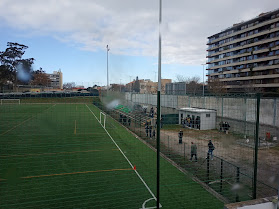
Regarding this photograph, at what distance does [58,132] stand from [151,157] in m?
7.36

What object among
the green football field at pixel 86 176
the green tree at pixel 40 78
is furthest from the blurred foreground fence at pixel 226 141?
the green tree at pixel 40 78

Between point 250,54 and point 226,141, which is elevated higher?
point 250,54

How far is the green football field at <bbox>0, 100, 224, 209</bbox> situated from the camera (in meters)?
4.85

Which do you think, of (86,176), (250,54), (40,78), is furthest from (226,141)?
(40,78)

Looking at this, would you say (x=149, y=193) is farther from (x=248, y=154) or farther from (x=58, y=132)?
(x=58, y=132)

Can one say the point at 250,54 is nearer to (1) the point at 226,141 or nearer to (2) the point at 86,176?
(1) the point at 226,141

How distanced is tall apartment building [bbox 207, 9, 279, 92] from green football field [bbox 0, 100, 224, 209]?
2387 centimetres

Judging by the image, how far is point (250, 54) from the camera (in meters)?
30.9

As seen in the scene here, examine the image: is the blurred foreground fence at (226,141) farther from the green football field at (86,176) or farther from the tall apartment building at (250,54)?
the tall apartment building at (250,54)

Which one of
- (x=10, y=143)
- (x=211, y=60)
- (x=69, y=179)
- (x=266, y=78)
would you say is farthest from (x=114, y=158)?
(x=211, y=60)

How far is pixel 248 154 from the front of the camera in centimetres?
913

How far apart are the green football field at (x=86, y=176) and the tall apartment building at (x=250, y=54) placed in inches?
940

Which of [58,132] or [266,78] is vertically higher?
[266,78]

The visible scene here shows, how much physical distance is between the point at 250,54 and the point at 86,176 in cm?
3288
